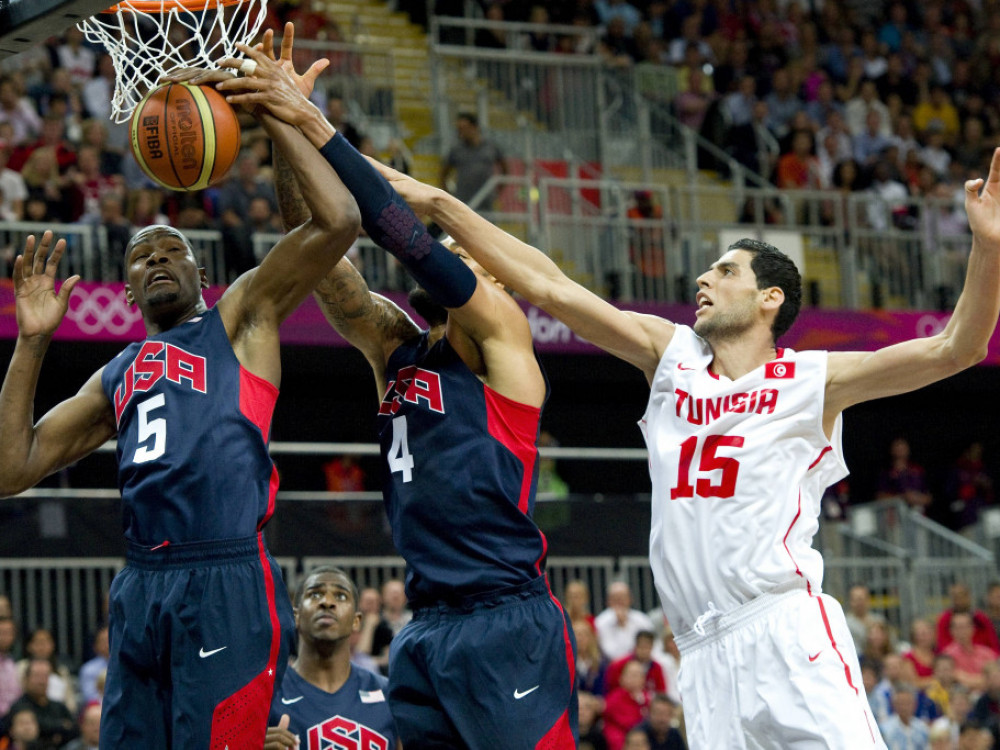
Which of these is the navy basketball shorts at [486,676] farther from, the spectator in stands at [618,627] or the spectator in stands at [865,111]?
the spectator in stands at [865,111]

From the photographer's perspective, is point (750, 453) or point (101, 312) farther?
point (101, 312)

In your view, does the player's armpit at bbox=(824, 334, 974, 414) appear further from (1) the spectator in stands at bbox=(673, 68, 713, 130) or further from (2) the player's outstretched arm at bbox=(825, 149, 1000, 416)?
(1) the spectator in stands at bbox=(673, 68, 713, 130)

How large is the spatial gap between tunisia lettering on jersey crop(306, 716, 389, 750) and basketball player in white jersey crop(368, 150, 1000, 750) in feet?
6.65

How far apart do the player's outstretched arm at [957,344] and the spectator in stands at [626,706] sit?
23.6 ft

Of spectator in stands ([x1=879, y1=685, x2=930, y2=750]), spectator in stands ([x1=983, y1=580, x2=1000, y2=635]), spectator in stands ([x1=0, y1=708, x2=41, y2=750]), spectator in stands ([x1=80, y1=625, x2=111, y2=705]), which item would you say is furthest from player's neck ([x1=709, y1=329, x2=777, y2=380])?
spectator in stands ([x1=983, y1=580, x2=1000, y2=635])

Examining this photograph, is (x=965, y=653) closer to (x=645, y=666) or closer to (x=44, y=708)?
(x=645, y=666)

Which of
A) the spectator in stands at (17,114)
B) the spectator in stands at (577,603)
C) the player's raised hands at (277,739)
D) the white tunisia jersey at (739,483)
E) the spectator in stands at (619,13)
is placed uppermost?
the spectator in stands at (619,13)

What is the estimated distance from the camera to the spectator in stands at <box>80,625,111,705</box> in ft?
37.0

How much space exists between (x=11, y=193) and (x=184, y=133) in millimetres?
9867

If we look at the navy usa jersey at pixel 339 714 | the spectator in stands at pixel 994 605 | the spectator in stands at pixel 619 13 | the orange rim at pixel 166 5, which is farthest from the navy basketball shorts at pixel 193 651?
the spectator in stands at pixel 619 13

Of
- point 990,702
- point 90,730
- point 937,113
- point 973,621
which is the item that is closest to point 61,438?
point 90,730

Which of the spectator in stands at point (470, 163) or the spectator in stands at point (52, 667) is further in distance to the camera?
the spectator in stands at point (470, 163)

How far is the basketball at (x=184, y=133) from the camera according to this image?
5.08 m

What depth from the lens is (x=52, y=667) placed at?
11320mm
